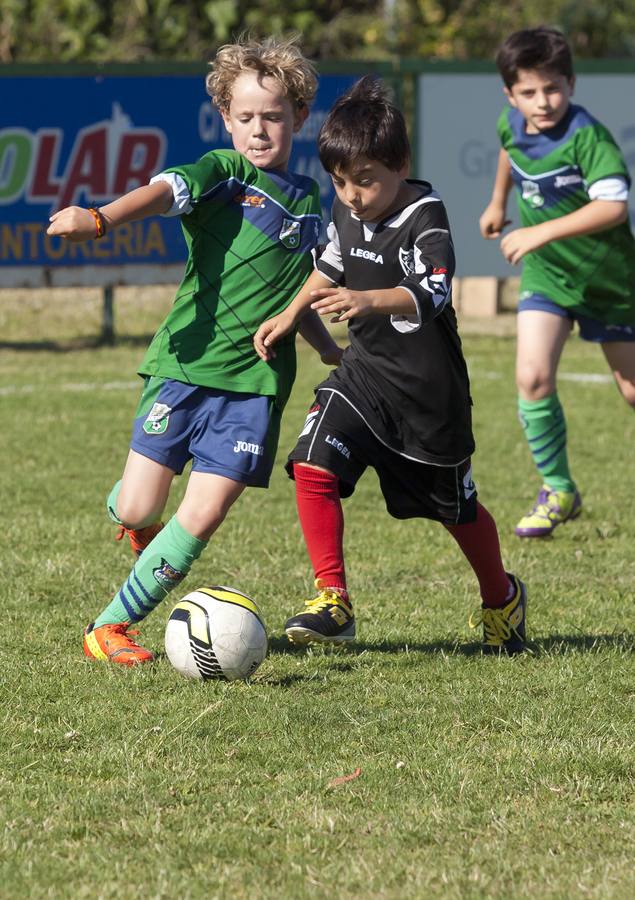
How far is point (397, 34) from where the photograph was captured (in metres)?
20.1

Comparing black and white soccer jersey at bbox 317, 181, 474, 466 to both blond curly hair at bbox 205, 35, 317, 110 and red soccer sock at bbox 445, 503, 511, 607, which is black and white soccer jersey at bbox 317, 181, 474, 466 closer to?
red soccer sock at bbox 445, 503, 511, 607

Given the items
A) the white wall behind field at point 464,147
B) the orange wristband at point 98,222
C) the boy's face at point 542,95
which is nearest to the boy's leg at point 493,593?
the orange wristband at point 98,222

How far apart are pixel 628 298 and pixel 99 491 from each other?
2964 mm

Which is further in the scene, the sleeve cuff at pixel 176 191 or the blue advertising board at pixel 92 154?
the blue advertising board at pixel 92 154

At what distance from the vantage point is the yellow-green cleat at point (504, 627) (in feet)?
16.5

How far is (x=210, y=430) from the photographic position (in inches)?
191

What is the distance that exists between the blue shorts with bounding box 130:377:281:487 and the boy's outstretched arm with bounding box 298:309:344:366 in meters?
0.31

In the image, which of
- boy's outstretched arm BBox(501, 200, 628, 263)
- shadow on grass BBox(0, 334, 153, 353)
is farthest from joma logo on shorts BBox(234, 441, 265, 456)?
shadow on grass BBox(0, 334, 153, 353)

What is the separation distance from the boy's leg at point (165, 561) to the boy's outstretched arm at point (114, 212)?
89 cm

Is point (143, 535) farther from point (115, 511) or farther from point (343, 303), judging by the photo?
point (343, 303)

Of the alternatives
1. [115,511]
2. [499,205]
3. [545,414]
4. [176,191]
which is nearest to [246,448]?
[115,511]

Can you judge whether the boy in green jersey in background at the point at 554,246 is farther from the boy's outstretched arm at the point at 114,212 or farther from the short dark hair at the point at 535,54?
the boy's outstretched arm at the point at 114,212

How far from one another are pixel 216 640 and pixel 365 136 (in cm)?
159

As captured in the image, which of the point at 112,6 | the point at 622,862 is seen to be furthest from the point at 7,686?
the point at 112,6
